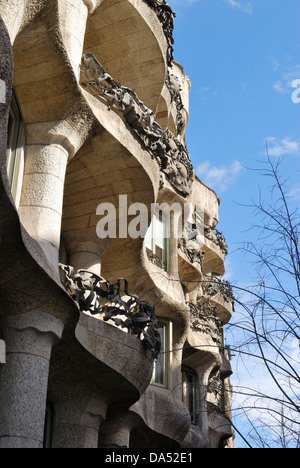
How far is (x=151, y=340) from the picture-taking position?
12.5 metres

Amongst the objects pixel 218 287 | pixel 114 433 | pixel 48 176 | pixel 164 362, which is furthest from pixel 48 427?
pixel 218 287

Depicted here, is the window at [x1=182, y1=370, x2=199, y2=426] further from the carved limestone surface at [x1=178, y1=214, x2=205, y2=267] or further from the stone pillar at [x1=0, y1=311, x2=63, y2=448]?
the stone pillar at [x1=0, y1=311, x2=63, y2=448]

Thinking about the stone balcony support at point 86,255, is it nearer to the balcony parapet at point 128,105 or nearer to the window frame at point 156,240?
the balcony parapet at point 128,105

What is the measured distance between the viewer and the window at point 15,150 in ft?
34.8

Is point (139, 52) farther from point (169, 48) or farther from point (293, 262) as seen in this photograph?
point (293, 262)

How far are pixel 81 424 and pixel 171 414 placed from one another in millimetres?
4594

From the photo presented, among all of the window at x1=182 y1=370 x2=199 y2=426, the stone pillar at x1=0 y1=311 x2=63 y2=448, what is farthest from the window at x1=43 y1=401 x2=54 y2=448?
the window at x1=182 y1=370 x2=199 y2=426

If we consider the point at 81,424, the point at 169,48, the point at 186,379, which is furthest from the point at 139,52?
the point at 186,379

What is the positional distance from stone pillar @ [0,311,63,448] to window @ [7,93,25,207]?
2241 mm

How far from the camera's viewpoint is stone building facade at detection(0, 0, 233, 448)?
8.89m

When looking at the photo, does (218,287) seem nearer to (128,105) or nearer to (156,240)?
(156,240)

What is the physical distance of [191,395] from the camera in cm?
2162

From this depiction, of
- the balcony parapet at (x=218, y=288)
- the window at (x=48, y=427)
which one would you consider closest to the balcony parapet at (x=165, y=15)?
the balcony parapet at (x=218, y=288)

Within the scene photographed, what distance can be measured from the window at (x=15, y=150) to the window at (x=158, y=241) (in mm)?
7432
